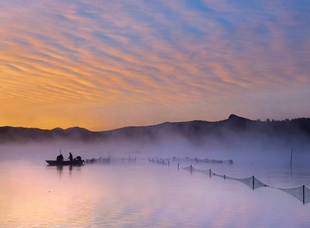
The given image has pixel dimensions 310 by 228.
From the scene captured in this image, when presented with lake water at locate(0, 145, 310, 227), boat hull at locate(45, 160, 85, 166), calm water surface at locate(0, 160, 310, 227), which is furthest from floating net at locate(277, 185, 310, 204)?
boat hull at locate(45, 160, 85, 166)

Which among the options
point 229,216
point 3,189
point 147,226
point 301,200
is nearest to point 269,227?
point 229,216

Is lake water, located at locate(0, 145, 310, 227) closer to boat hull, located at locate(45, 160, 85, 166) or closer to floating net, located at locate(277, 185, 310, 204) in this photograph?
floating net, located at locate(277, 185, 310, 204)

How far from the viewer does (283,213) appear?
131ft

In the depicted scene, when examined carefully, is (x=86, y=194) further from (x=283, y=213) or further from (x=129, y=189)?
(x=283, y=213)

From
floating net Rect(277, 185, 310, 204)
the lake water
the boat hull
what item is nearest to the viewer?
the lake water

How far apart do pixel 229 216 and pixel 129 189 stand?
23.0m

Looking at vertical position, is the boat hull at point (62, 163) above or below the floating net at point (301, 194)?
above

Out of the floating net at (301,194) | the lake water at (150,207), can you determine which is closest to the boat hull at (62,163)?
the lake water at (150,207)

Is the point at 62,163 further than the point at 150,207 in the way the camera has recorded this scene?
Yes

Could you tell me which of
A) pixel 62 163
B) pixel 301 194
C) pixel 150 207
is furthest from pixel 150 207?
pixel 62 163

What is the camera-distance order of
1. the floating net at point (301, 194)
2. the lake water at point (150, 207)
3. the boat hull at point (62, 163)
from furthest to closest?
the boat hull at point (62, 163) < the floating net at point (301, 194) < the lake water at point (150, 207)

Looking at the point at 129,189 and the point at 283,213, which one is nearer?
the point at 283,213

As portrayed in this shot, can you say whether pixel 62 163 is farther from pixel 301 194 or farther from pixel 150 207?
pixel 150 207

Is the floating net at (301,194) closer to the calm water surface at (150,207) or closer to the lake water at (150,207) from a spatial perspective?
the lake water at (150,207)
